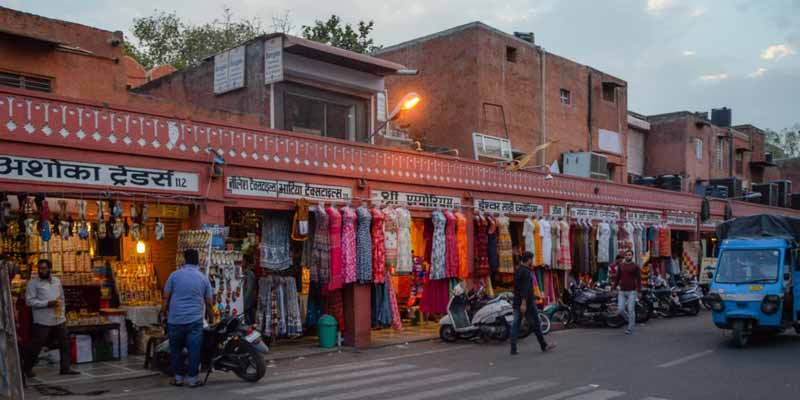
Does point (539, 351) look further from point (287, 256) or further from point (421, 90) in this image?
point (421, 90)

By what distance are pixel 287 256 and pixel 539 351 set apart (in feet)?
15.7

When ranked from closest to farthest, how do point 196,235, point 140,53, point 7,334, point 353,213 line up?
point 7,334 → point 196,235 → point 353,213 → point 140,53

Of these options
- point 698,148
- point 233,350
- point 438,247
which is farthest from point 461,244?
point 698,148

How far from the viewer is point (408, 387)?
9.48 metres

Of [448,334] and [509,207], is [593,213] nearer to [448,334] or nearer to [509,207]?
[509,207]

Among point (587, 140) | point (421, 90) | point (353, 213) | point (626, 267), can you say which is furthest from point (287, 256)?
point (587, 140)

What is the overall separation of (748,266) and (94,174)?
457 inches

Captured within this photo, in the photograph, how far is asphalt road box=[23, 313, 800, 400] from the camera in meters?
8.95

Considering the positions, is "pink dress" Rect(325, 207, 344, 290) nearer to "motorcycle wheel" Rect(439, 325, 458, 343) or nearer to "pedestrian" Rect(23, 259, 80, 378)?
"motorcycle wheel" Rect(439, 325, 458, 343)

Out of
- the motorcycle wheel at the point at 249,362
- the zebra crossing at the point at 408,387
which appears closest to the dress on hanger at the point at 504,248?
the zebra crossing at the point at 408,387

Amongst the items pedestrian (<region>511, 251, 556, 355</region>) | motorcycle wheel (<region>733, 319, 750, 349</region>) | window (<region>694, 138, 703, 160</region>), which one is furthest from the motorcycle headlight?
window (<region>694, 138, 703, 160</region>)

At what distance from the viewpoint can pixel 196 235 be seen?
11.5 m

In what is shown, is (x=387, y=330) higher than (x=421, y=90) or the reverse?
the reverse

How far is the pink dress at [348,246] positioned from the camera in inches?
531
